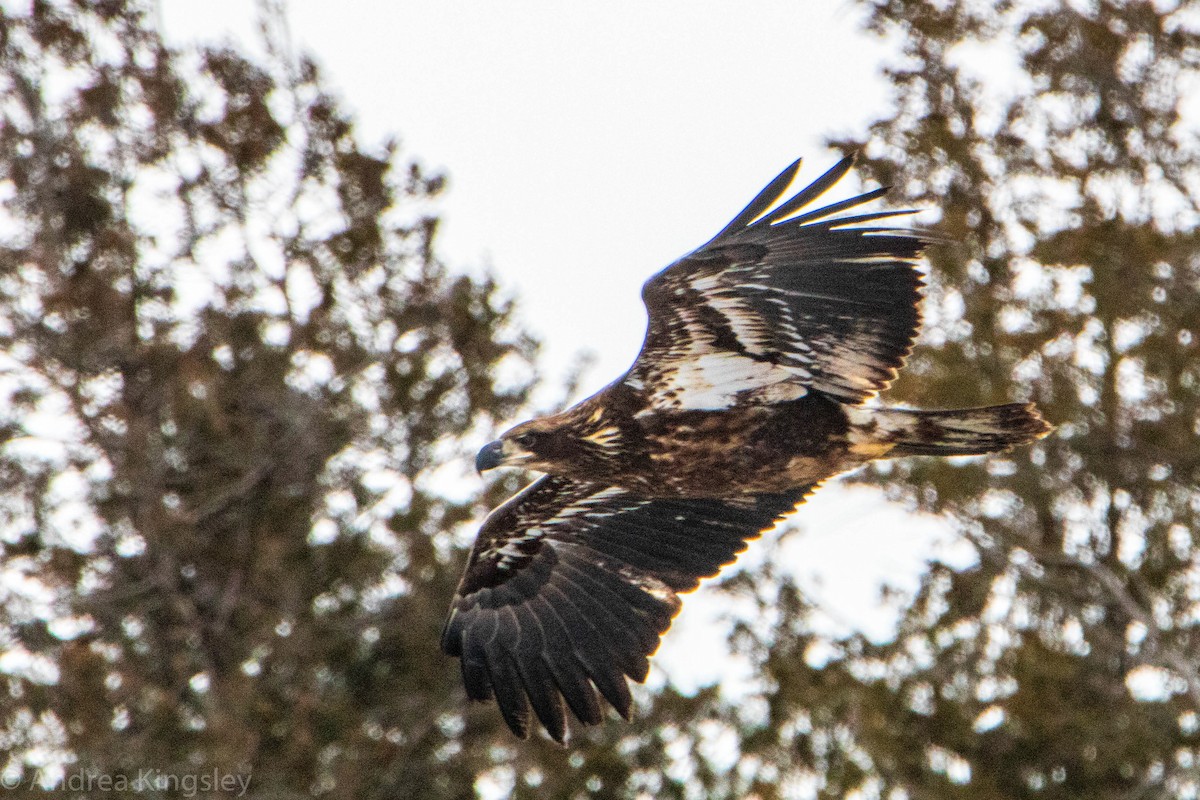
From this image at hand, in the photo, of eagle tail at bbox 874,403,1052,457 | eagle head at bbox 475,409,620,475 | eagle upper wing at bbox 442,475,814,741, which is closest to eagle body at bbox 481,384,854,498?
eagle head at bbox 475,409,620,475

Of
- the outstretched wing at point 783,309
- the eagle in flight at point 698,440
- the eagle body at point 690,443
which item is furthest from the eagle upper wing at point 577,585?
the outstretched wing at point 783,309

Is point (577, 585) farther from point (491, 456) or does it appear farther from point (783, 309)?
point (783, 309)

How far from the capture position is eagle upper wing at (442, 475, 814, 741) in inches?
338

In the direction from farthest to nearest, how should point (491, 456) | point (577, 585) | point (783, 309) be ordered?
point (577, 585) < point (491, 456) < point (783, 309)

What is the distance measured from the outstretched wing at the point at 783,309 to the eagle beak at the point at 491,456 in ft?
2.27

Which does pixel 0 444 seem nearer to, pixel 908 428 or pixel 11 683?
pixel 11 683

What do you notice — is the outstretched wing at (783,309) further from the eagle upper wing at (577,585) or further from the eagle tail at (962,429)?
the eagle upper wing at (577,585)

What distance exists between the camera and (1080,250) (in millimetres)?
12086

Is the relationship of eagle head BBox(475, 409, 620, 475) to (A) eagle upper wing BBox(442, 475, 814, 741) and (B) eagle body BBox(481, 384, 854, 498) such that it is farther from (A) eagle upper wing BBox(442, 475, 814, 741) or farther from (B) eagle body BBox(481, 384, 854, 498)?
(A) eagle upper wing BBox(442, 475, 814, 741)

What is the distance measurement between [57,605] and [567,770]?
154 inches

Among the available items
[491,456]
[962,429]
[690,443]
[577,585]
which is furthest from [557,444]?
[962,429]

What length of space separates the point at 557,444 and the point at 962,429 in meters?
1.78

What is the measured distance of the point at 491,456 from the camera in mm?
8188

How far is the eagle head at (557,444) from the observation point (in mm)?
7953
